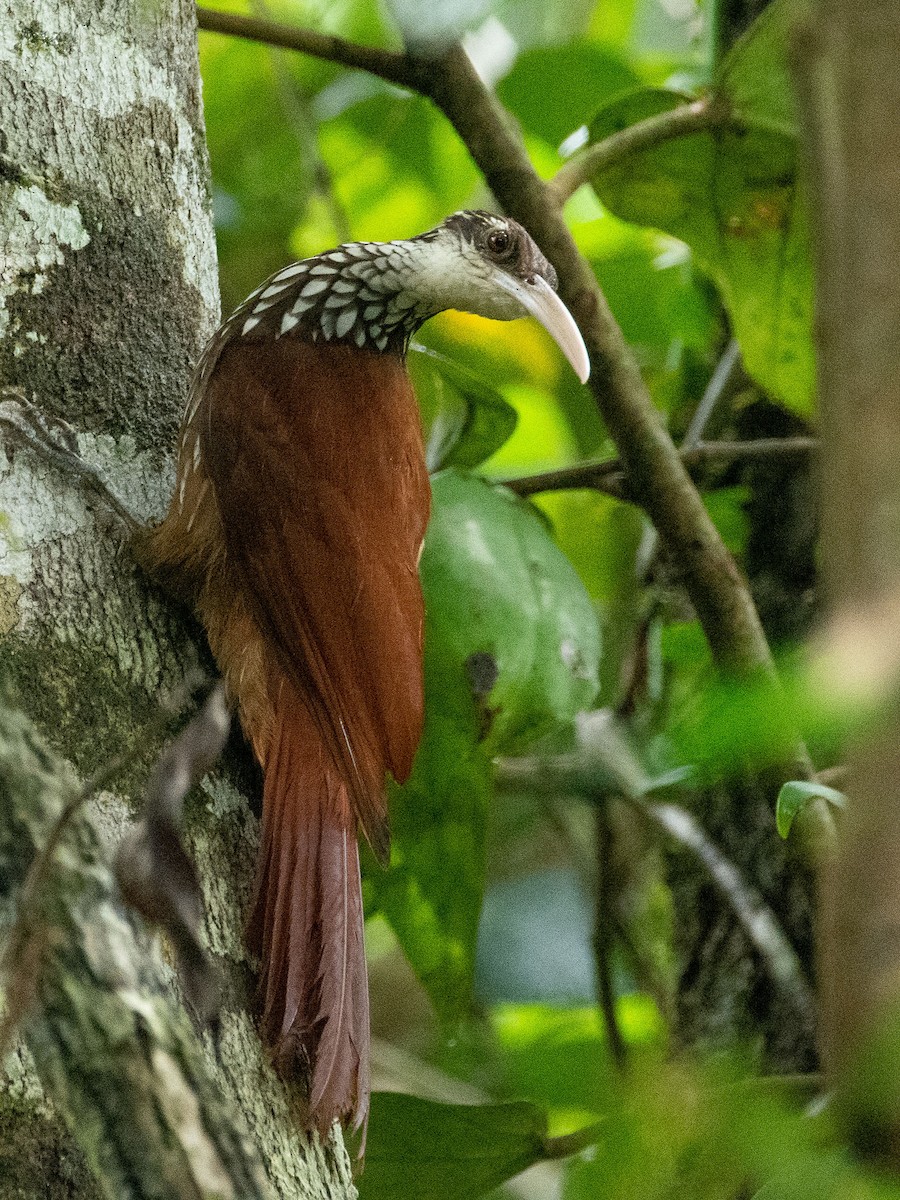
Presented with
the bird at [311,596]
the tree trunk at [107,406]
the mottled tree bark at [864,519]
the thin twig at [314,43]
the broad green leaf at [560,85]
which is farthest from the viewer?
the broad green leaf at [560,85]

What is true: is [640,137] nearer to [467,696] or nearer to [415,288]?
[415,288]

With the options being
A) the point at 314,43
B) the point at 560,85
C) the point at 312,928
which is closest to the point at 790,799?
the point at 312,928

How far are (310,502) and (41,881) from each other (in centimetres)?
103

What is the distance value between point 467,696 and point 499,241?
0.65 metres

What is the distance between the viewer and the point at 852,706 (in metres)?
0.42

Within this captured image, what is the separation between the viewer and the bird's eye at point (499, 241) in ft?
6.78

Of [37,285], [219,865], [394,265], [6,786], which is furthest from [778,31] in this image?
[6,786]

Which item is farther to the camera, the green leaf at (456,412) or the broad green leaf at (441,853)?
the green leaf at (456,412)

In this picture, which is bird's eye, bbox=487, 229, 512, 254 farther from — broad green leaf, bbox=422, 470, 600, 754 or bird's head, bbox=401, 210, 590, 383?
broad green leaf, bbox=422, 470, 600, 754

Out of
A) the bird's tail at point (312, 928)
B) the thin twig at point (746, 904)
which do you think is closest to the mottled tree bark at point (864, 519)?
the bird's tail at point (312, 928)

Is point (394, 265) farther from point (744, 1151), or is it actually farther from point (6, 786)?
point (744, 1151)

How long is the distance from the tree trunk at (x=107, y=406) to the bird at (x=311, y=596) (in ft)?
0.13

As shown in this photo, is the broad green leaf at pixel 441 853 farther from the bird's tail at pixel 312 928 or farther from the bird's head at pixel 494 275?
the bird's head at pixel 494 275

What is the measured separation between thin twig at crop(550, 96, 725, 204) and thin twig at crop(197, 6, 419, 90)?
0.28 m
